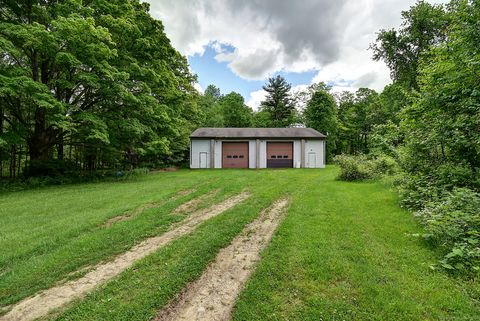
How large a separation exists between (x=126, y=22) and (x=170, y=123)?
19.6 ft

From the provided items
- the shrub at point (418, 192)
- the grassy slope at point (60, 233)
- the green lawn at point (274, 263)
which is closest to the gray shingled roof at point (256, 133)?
Answer: the grassy slope at point (60, 233)

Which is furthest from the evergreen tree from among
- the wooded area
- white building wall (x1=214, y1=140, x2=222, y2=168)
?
white building wall (x1=214, y1=140, x2=222, y2=168)

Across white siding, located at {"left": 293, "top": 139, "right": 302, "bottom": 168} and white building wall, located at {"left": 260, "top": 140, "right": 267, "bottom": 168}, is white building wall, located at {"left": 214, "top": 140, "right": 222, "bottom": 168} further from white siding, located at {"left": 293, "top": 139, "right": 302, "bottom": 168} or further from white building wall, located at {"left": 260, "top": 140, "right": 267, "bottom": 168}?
white siding, located at {"left": 293, "top": 139, "right": 302, "bottom": 168}

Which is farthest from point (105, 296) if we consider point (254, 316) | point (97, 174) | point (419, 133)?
point (97, 174)

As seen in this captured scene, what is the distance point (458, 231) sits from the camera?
13.5ft

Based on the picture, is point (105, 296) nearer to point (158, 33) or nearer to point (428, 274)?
point (428, 274)

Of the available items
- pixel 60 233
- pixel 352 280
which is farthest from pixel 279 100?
pixel 352 280

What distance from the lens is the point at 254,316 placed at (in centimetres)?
266

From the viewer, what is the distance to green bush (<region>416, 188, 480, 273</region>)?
3.51m

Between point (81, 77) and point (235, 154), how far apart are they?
54.9 feet

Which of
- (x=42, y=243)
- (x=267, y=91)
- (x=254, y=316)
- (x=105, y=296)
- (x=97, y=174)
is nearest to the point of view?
(x=254, y=316)

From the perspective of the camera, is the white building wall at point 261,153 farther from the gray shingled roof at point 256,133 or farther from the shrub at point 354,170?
the shrub at point 354,170

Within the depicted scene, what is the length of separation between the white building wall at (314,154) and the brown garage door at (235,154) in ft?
21.6

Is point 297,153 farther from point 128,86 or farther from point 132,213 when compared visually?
point 132,213
